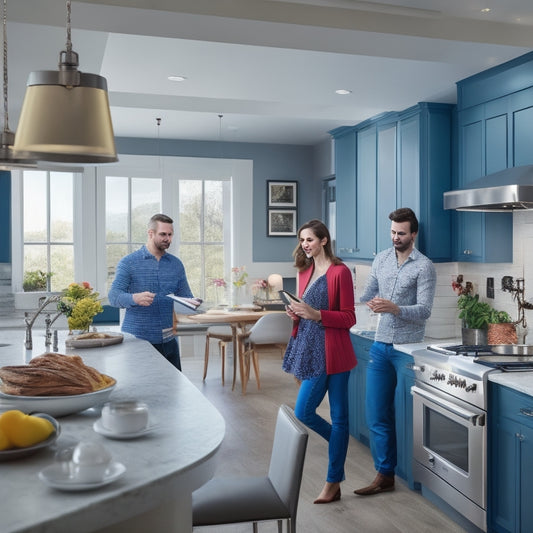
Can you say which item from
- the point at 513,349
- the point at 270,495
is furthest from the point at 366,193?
the point at 270,495

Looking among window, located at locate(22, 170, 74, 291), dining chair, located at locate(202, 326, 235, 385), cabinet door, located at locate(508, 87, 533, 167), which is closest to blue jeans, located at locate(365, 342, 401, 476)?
cabinet door, located at locate(508, 87, 533, 167)

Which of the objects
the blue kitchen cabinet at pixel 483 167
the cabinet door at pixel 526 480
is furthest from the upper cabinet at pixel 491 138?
the cabinet door at pixel 526 480

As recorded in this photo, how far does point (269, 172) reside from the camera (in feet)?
28.2

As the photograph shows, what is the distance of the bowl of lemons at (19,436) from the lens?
5.09 feet

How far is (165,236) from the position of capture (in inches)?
157

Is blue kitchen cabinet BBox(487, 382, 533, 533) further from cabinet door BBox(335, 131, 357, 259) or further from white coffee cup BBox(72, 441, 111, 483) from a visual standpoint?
cabinet door BBox(335, 131, 357, 259)

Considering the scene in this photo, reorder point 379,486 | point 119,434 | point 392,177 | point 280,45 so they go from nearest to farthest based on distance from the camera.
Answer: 1. point 119,434
2. point 280,45
3. point 379,486
4. point 392,177

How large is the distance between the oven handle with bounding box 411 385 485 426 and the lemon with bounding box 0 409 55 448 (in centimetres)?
223

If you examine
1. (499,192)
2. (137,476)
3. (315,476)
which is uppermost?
(499,192)

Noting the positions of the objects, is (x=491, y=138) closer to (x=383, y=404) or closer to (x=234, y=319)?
(x=383, y=404)

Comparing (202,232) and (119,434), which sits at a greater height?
(202,232)

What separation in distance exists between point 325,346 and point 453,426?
30.4 inches

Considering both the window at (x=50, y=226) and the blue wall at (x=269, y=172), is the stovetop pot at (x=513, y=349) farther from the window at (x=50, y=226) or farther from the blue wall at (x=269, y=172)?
the window at (x=50, y=226)

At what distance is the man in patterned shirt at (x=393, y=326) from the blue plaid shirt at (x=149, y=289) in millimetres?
1221
